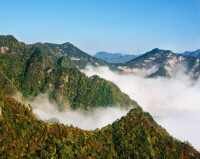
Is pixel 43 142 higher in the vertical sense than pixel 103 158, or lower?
higher

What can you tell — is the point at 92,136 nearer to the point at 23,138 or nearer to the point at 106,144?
the point at 106,144

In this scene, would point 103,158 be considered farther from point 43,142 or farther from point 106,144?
point 43,142

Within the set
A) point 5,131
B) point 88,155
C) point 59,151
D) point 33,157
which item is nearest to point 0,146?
point 5,131

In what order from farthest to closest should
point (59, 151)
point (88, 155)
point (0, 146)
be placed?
point (88, 155)
point (59, 151)
point (0, 146)

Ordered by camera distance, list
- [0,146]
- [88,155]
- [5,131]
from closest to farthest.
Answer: [0,146] < [5,131] < [88,155]

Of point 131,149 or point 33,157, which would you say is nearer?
point 33,157

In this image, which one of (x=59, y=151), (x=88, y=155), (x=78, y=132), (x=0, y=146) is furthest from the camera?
(x=78, y=132)

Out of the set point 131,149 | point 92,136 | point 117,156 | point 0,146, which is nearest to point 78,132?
point 92,136

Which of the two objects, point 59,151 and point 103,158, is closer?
point 59,151

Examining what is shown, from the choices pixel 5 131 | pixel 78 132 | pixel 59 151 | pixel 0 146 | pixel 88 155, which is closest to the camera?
pixel 0 146
